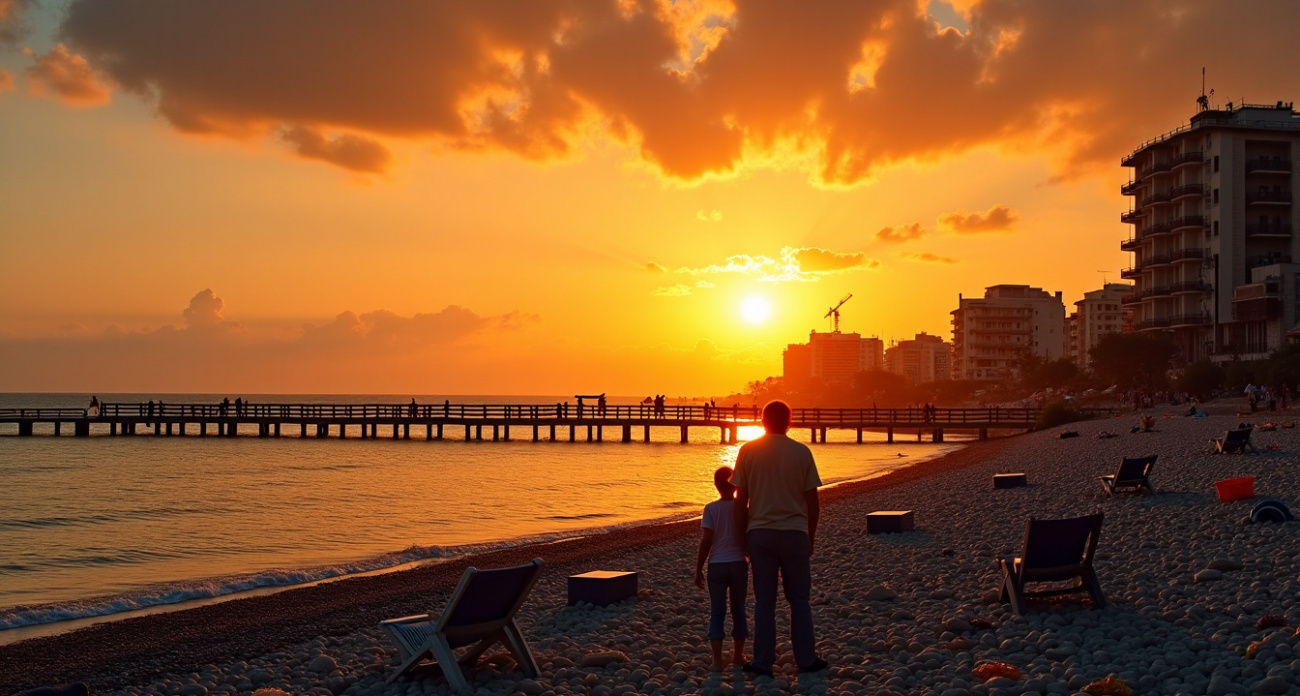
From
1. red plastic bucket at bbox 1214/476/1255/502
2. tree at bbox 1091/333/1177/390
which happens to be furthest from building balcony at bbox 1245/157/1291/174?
red plastic bucket at bbox 1214/476/1255/502

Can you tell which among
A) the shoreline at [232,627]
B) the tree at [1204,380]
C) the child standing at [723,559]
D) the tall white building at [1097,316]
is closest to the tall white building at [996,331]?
the tall white building at [1097,316]

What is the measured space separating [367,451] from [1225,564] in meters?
51.6

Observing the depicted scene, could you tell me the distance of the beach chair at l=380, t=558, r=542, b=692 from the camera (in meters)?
7.82

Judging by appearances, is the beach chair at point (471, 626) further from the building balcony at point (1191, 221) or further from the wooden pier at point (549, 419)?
the building balcony at point (1191, 221)

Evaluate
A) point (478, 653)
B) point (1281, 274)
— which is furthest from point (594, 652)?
point (1281, 274)

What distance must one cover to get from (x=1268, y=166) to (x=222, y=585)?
275 ft

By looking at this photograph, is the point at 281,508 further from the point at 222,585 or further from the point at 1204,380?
the point at 1204,380

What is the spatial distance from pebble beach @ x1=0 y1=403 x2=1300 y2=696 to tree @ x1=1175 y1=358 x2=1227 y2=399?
5328 centimetres

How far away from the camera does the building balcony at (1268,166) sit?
78.2 metres

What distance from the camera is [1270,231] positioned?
7794cm

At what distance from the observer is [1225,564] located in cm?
1074

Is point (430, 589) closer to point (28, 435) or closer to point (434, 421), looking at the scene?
point (434, 421)

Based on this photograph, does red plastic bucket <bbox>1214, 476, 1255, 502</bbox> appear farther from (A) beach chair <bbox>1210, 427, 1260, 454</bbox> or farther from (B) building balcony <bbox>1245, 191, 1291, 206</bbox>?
(B) building balcony <bbox>1245, 191, 1291, 206</bbox>

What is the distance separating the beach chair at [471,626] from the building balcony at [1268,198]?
3331 inches
